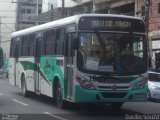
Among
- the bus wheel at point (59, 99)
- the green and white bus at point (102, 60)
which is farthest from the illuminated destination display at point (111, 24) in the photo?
the bus wheel at point (59, 99)

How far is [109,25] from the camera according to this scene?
14867 mm

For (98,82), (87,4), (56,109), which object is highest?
(87,4)

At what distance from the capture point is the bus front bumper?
14320mm

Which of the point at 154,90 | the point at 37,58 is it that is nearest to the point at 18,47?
the point at 37,58

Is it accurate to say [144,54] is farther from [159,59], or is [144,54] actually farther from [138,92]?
[159,59]

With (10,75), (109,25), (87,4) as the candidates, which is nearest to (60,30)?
(109,25)

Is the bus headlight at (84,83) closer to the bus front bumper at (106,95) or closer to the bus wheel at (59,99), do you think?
the bus front bumper at (106,95)

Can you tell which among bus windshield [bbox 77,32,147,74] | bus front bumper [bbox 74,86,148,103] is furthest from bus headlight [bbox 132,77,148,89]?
bus windshield [bbox 77,32,147,74]

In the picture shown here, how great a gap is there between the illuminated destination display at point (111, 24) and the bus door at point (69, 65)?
601 mm

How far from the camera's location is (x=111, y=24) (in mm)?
14898

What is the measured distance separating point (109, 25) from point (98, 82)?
1808 millimetres

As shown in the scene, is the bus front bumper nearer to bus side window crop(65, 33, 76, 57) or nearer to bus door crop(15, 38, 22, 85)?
bus side window crop(65, 33, 76, 57)

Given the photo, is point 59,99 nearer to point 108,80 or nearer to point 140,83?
point 108,80

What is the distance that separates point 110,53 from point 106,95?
127 cm
